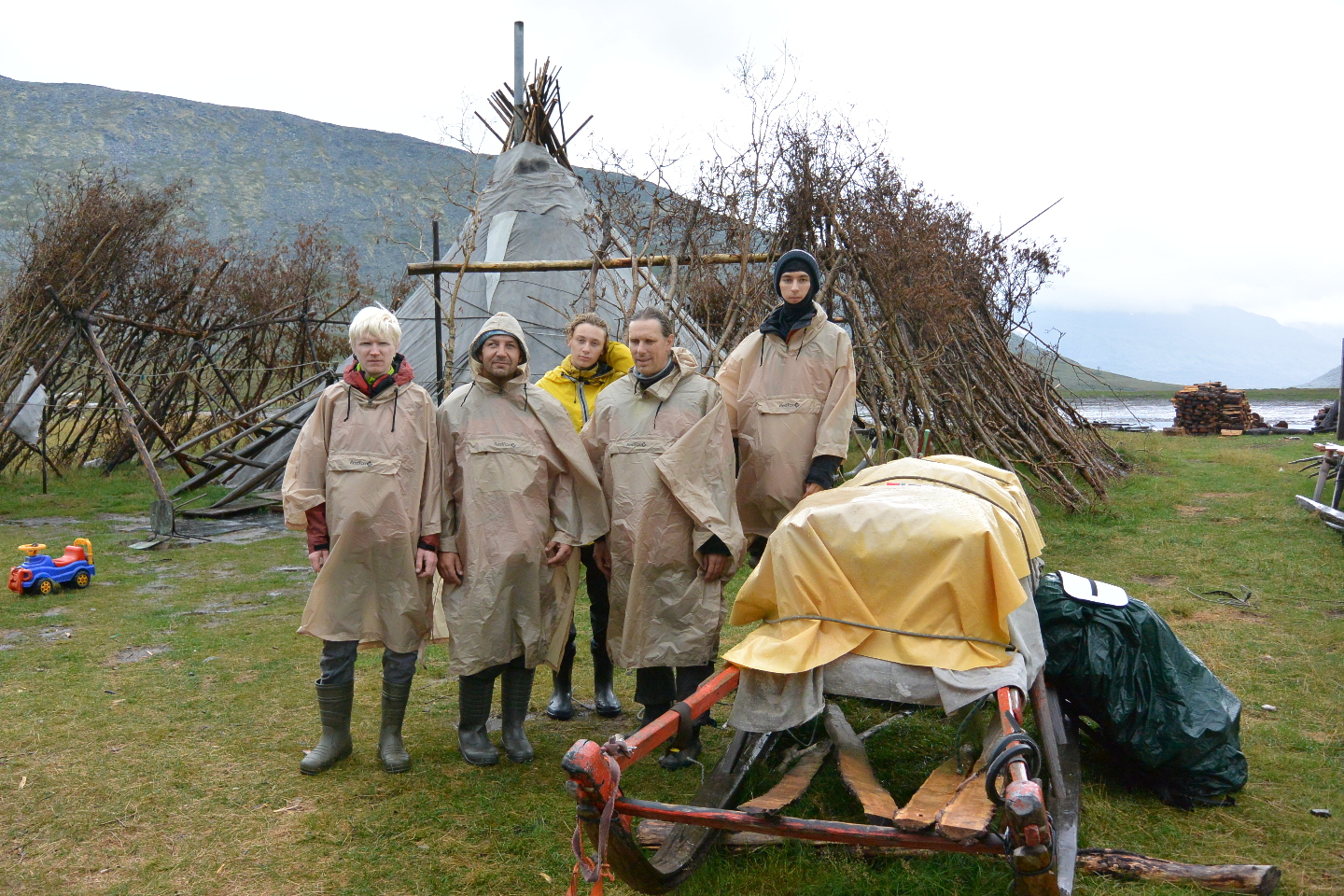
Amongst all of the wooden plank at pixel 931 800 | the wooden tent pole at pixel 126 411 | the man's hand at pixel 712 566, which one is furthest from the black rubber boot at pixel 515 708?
the wooden tent pole at pixel 126 411

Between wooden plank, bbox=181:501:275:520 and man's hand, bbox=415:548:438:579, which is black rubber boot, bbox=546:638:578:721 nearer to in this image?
man's hand, bbox=415:548:438:579

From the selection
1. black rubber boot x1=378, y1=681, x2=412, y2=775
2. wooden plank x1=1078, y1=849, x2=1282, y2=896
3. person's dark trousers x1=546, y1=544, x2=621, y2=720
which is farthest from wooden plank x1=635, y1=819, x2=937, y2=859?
person's dark trousers x1=546, y1=544, x2=621, y2=720

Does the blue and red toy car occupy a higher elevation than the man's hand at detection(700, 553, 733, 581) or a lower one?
lower

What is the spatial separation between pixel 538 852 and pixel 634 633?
31.1 inches

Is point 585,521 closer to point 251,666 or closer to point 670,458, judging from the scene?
point 670,458

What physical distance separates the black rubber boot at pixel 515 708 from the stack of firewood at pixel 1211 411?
17.1 metres

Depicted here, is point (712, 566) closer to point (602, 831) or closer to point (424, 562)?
point (424, 562)

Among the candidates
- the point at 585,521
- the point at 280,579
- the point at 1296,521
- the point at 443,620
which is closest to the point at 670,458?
the point at 585,521

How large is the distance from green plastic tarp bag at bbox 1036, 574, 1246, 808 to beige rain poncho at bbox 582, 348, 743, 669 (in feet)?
3.68

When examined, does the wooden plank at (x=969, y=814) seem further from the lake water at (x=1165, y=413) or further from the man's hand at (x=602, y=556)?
the lake water at (x=1165, y=413)

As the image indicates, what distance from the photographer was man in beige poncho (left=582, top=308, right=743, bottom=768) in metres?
3.22

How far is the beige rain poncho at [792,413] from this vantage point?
11.6 feet

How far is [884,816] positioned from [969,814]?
0.32 m

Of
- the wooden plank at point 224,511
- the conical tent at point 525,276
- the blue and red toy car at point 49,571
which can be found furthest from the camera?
the wooden plank at point 224,511
